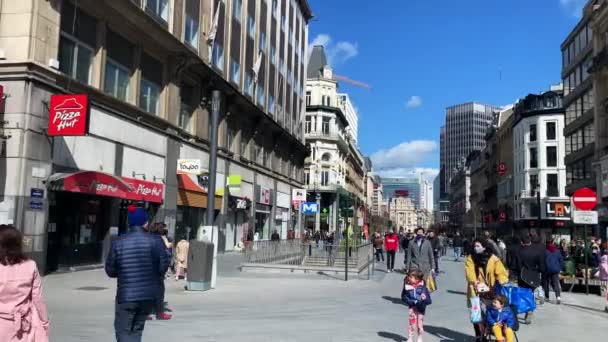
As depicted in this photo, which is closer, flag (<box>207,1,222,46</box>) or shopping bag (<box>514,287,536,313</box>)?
shopping bag (<box>514,287,536,313</box>)

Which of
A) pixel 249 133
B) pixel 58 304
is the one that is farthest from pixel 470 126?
pixel 58 304

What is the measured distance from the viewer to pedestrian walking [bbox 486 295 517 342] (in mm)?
7836

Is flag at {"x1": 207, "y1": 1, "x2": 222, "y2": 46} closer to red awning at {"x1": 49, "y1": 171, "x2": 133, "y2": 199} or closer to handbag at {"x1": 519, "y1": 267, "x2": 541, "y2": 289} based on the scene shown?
red awning at {"x1": 49, "y1": 171, "x2": 133, "y2": 199}

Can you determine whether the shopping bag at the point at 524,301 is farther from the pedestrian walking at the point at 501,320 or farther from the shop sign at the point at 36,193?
the shop sign at the point at 36,193

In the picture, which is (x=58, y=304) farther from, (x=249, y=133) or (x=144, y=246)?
(x=249, y=133)

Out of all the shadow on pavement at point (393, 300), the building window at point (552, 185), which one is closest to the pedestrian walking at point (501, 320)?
the shadow on pavement at point (393, 300)

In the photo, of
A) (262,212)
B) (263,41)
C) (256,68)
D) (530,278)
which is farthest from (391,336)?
(263,41)

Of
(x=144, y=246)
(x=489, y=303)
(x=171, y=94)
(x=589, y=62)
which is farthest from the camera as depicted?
(x=589, y=62)

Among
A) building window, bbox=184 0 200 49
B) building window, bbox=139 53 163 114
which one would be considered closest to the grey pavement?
building window, bbox=139 53 163 114

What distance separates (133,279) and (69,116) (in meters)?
12.7

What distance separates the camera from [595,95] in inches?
1665

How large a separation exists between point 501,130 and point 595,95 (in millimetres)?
48289

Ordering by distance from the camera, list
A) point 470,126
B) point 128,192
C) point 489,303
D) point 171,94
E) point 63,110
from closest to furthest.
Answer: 1. point 489,303
2. point 63,110
3. point 128,192
4. point 171,94
5. point 470,126

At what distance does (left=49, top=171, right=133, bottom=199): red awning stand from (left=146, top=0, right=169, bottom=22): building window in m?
7.94
